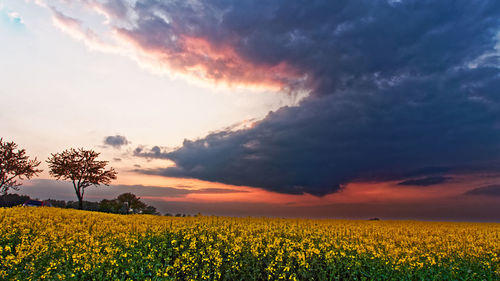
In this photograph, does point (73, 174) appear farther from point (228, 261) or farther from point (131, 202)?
point (228, 261)

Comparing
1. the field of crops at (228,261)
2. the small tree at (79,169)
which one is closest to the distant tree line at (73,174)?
the small tree at (79,169)

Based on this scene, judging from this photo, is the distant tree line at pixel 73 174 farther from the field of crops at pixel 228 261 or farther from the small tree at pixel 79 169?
the field of crops at pixel 228 261

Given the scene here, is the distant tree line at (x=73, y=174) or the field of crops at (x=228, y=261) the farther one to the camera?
the distant tree line at (x=73, y=174)

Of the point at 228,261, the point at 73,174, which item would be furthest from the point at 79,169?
the point at 228,261

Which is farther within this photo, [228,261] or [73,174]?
[73,174]

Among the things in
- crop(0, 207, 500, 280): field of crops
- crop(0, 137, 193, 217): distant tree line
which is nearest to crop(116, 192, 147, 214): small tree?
crop(0, 137, 193, 217): distant tree line

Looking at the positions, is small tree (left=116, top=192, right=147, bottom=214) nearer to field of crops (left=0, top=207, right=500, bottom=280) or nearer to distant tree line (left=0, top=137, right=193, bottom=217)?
distant tree line (left=0, top=137, right=193, bottom=217)

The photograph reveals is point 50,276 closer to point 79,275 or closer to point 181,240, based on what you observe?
point 79,275

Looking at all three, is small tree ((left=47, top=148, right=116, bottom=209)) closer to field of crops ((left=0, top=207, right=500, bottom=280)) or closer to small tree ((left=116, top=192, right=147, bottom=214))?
small tree ((left=116, top=192, right=147, bottom=214))

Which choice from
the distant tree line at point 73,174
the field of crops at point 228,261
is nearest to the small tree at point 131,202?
the distant tree line at point 73,174

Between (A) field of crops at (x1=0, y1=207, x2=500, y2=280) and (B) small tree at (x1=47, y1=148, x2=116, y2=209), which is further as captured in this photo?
(B) small tree at (x1=47, y1=148, x2=116, y2=209)

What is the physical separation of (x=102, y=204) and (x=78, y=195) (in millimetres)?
5964

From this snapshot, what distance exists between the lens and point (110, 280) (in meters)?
11.3

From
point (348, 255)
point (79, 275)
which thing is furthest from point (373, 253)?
point (79, 275)
